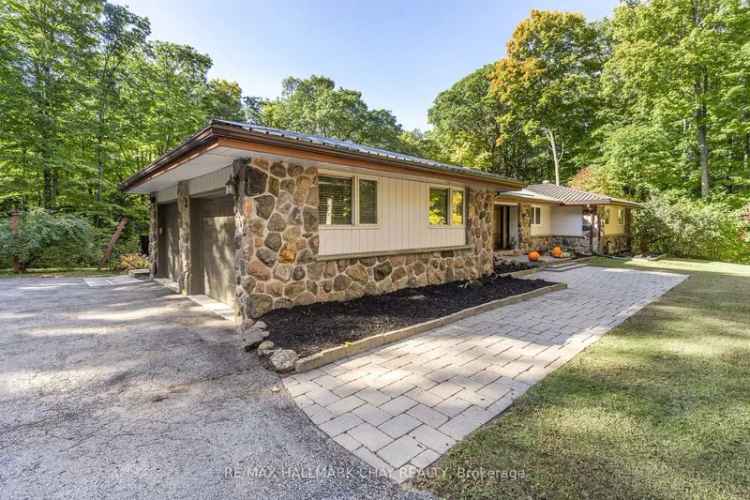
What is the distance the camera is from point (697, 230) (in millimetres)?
13922

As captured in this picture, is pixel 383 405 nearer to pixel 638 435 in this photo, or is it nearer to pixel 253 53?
pixel 638 435

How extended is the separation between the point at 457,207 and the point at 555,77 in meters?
21.3

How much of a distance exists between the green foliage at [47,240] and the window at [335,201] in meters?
9.86

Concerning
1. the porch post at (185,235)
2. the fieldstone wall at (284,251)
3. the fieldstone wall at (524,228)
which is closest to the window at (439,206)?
the fieldstone wall at (284,251)

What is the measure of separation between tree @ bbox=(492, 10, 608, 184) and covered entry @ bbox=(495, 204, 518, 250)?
11.2 metres

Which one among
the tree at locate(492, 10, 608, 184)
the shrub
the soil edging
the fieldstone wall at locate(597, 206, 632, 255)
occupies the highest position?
the tree at locate(492, 10, 608, 184)

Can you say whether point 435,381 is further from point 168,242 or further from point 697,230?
point 697,230

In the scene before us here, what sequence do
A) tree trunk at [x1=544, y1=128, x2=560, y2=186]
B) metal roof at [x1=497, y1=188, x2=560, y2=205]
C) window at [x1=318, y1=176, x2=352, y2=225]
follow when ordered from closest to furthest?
window at [x1=318, y1=176, x2=352, y2=225]
metal roof at [x1=497, y1=188, x2=560, y2=205]
tree trunk at [x1=544, y1=128, x2=560, y2=186]

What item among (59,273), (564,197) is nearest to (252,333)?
(59,273)

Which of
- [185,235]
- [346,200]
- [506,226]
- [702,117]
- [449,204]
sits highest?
[702,117]

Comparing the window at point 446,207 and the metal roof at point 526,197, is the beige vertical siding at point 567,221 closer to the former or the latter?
the metal roof at point 526,197

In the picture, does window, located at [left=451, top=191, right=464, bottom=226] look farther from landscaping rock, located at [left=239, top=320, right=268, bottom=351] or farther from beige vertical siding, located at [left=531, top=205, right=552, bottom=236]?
beige vertical siding, located at [left=531, top=205, right=552, bottom=236]

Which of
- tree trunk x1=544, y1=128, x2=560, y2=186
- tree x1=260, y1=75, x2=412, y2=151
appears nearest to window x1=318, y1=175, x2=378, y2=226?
tree x1=260, y1=75, x2=412, y2=151

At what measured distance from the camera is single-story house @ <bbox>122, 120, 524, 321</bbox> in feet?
14.8
